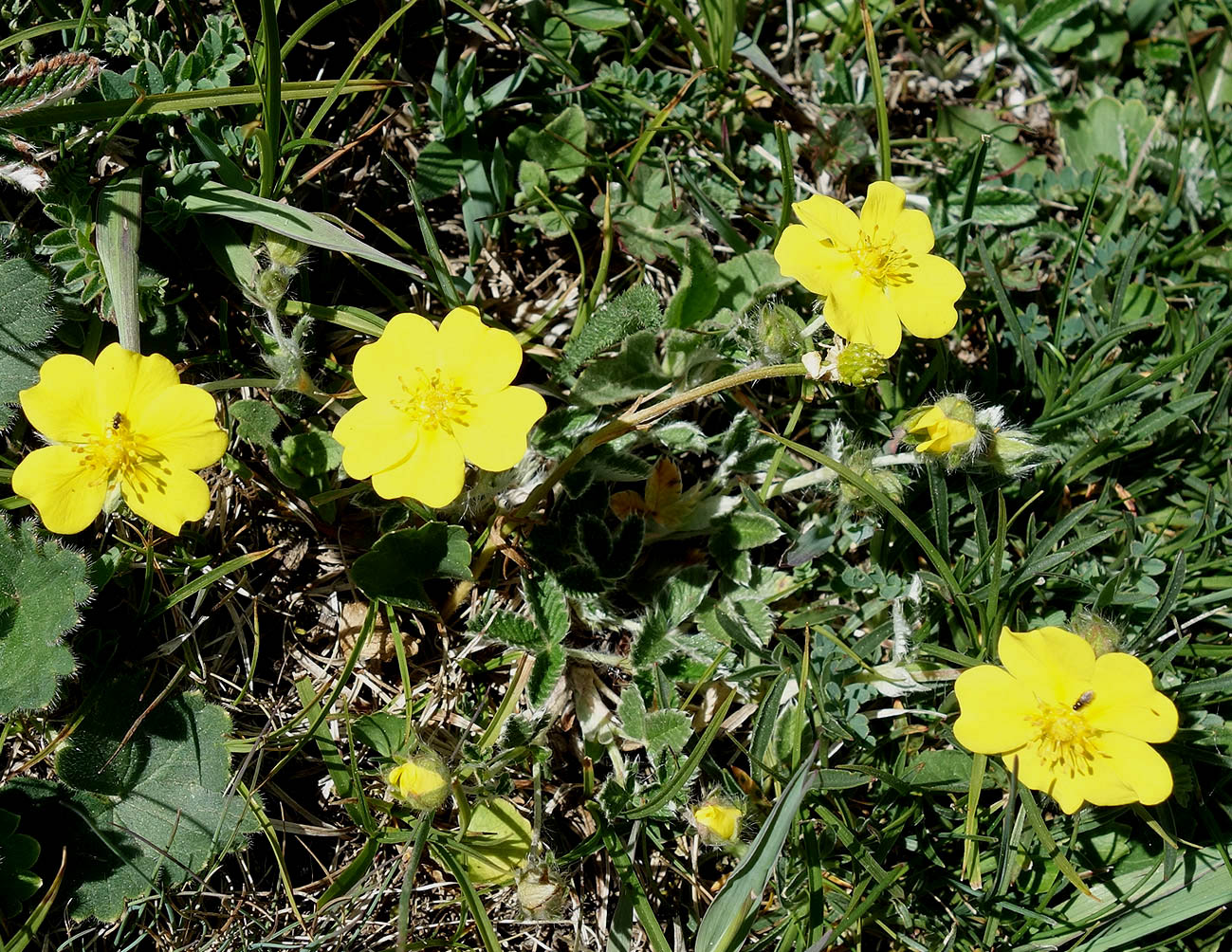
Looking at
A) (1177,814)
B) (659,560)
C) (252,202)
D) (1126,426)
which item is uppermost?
(252,202)

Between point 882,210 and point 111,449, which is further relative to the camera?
point 882,210

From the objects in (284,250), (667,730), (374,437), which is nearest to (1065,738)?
(667,730)

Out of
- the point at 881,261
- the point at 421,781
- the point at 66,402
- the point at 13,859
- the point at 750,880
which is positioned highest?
the point at 881,261

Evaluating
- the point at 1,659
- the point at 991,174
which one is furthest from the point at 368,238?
the point at 991,174

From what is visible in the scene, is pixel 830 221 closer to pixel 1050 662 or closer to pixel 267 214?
pixel 1050 662

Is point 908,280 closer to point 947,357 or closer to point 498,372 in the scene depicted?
point 947,357
